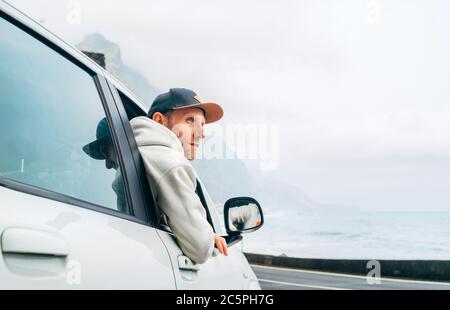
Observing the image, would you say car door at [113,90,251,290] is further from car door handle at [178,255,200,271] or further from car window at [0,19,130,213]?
car window at [0,19,130,213]

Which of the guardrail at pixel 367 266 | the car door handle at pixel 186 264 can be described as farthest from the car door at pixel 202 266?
the guardrail at pixel 367 266

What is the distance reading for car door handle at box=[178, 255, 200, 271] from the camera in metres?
1.82

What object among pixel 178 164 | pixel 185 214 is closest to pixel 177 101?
pixel 178 164

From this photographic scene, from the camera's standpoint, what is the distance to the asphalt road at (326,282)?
11727 mm

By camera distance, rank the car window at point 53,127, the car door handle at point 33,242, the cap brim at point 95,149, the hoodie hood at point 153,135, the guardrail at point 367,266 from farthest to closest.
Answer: the guardrail at point 367,266 → the hoodie hood at point 153,135 → the cap brim at point 95,149 → the car window at point 53,127 → the car door handle at point 33,242

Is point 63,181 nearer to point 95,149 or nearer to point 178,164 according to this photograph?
point 95,149

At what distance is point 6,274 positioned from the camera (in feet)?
3.34

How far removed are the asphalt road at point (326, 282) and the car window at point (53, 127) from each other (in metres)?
9.71

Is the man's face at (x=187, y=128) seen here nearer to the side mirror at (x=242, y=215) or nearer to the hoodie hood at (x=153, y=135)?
the hoodie hood at (x=153, y=135)

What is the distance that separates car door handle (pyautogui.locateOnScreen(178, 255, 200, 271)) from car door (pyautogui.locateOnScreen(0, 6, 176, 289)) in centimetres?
10

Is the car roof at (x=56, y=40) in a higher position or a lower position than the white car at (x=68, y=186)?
higher

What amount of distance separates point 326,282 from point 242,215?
10.9 m

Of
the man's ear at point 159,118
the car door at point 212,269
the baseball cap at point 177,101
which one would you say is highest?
the baseball cap at point 177,101
